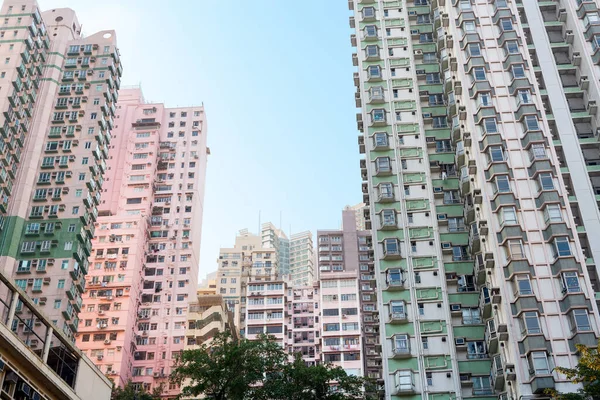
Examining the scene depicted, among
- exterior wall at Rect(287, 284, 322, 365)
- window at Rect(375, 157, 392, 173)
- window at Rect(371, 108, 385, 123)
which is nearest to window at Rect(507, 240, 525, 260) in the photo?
window at Rect(375, 157, 392, 173)

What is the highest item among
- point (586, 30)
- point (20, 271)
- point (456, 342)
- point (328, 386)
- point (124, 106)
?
point (124, 106)

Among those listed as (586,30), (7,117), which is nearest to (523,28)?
(586,30)

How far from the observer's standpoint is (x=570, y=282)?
39625 mm

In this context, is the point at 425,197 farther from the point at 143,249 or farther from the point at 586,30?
the point at 143,249

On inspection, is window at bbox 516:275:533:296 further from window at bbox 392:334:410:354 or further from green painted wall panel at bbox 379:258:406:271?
green painted wall panel at bbox 379:258:406:271

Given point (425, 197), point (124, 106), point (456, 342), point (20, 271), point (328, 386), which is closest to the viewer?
point (328, 386)

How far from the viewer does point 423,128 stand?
54219mm

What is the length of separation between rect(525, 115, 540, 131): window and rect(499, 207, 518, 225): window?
19.3 feet

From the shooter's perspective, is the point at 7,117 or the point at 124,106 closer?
the point at 7,117

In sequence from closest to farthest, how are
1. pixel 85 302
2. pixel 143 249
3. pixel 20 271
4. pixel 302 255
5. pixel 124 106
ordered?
pixel 20 271 < pixel 85 302 < pixel 143 249 < pixel 124 106 < pixel 302 255

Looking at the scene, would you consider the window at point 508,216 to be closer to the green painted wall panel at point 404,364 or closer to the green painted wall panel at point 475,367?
the green painted wall panel at point 475,367

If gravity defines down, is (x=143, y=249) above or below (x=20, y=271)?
above

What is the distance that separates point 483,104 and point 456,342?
1502cm

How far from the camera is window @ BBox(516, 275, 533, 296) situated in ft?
130
